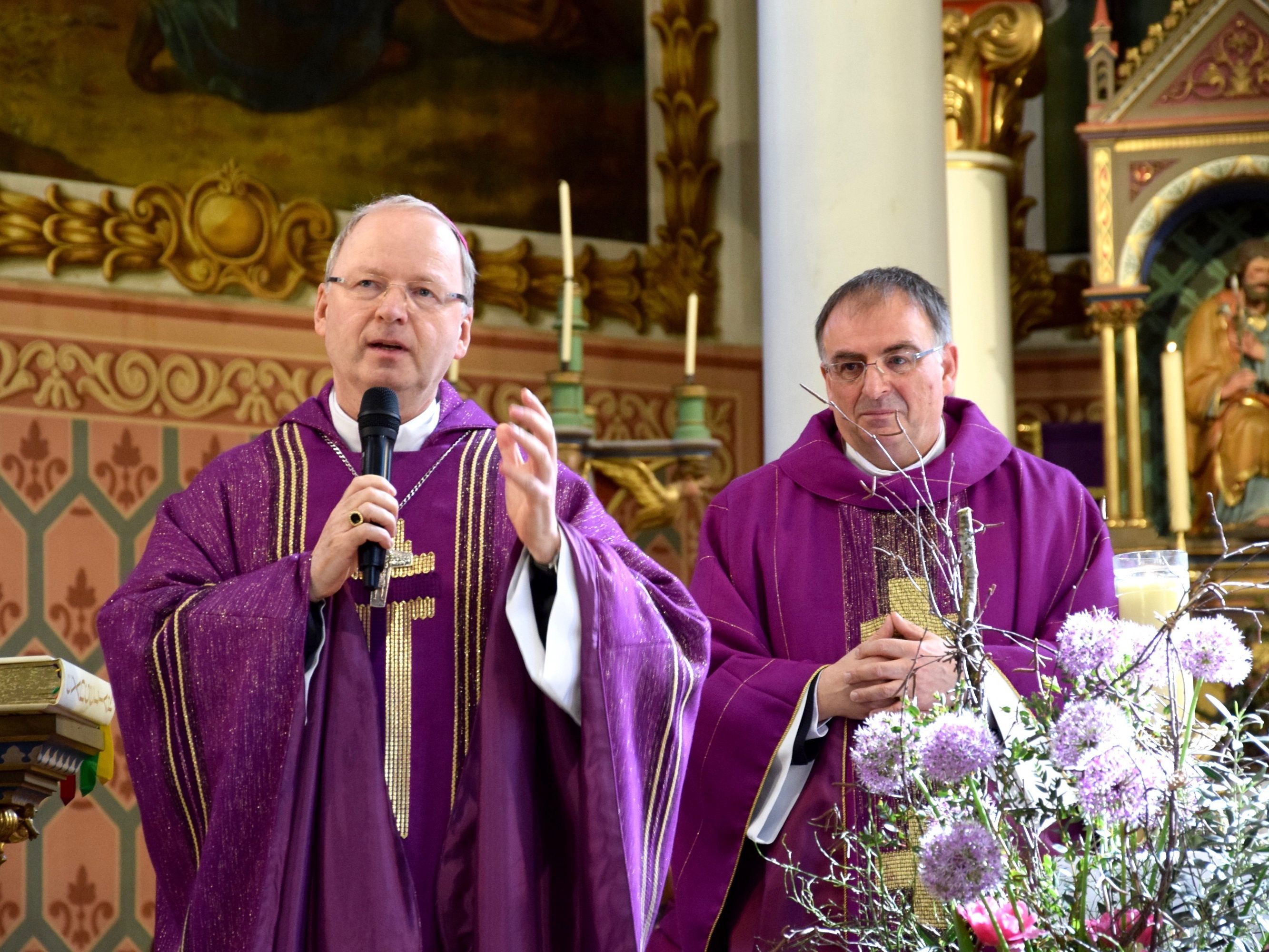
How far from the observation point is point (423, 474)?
2.92 m

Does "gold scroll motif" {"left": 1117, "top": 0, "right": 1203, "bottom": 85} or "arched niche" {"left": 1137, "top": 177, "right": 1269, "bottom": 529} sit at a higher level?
"gold scroll motif" {"left": 1117, "top": 0, "right": 1203, "bottom": 85}

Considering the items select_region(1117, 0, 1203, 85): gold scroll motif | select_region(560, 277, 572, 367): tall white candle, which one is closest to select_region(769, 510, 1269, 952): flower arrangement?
select_region(560, 277, 572, 367): tall white candle

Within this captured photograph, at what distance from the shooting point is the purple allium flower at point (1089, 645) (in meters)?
1.82

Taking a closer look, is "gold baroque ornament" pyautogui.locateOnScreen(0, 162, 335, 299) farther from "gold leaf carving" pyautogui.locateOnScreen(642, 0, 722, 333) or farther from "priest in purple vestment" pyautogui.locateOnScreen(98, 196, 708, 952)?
"priest in purple vestment" pyautogui.locateOnScreen(98, 196, 708, 952)

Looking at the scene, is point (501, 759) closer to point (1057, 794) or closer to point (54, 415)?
point (1057, 794)

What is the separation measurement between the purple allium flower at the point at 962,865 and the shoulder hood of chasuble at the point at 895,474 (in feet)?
5.04

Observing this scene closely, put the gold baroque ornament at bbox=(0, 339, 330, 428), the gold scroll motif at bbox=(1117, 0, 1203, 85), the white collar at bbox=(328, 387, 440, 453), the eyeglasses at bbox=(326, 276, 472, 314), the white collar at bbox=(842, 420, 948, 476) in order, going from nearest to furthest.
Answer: the eyeglasses at bbox=(326, 276, 472, 314), the white collar at bbox=(328, 387, 440, 453), the white collar at bbox=(842, 420, 948, 476), the gold baroque ornament at bbox=(0, 339, 330, 428), the gold scroll motif at bbox=(1117, 0, 1203, 85)

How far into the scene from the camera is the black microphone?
2490mm

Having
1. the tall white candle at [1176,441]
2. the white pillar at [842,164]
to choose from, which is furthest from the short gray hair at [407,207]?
the tall white candle at [1176,441]

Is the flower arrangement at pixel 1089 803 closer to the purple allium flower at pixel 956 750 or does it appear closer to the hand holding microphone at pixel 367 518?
the purple allium flower at pixel 956 750

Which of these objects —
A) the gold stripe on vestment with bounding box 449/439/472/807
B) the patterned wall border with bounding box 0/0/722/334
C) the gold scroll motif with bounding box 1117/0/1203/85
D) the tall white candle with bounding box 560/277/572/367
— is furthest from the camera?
the gold scroll motif with bounding box 1117/0/1203/85

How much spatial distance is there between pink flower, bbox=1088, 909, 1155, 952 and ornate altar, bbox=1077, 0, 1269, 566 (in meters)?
4.25

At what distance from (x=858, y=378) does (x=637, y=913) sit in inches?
43.1

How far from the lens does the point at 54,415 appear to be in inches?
227
